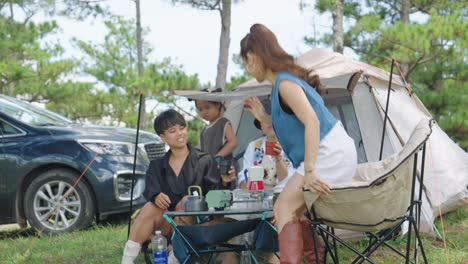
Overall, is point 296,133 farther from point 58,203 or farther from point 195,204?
point 58,203

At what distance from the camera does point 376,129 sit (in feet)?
16.5

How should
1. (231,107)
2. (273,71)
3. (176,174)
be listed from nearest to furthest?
1. (273,71)
2. (176,174)
3. (231,107)

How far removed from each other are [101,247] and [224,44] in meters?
6.74

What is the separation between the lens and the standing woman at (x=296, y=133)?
103 inches

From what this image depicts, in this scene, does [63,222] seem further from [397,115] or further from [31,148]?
[397,115]

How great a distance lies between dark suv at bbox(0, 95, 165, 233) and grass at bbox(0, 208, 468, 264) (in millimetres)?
209

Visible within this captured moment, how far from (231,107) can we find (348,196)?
3.29 metres

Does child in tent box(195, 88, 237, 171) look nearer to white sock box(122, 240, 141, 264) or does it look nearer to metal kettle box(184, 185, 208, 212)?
white sock box(122, 240, 141, 264)

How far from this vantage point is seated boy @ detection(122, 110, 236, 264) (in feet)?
11.7

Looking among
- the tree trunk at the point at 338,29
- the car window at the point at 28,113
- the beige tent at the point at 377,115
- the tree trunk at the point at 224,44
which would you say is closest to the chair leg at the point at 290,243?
the beige tent at the point at 377,115

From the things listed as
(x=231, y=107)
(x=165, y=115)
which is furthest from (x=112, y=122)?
(x=165, y=115)

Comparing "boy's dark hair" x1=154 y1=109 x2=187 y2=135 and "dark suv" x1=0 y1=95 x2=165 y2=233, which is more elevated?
"boy's dark hair" x1=154 y1=109 x2=187 y2=135

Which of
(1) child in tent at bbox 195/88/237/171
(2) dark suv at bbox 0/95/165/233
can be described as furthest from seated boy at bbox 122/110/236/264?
(2) dark suv at bbox 0/95/165/233

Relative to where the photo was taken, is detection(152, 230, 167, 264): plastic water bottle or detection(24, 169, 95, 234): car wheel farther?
detection(24, 169, 95, 234): car wheel
